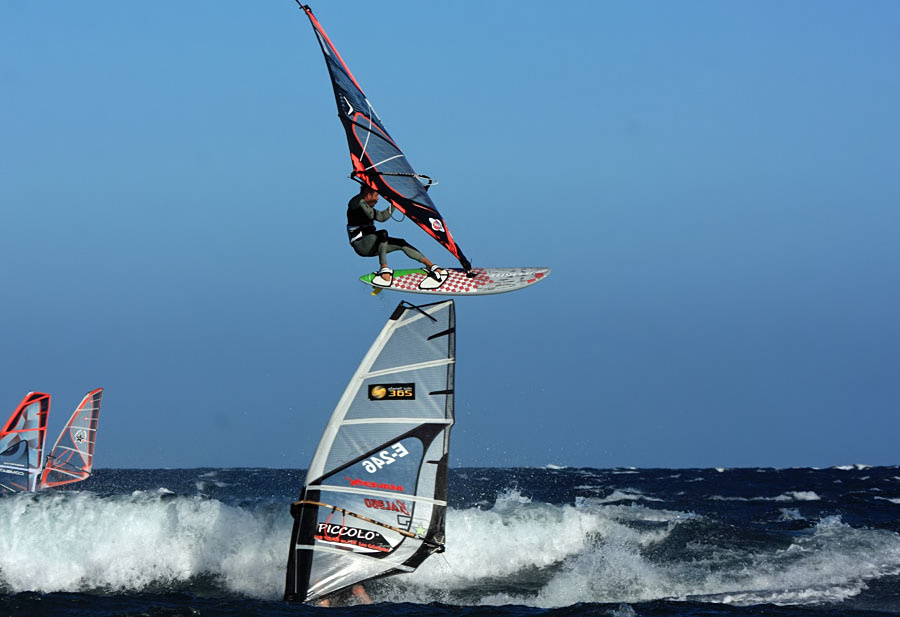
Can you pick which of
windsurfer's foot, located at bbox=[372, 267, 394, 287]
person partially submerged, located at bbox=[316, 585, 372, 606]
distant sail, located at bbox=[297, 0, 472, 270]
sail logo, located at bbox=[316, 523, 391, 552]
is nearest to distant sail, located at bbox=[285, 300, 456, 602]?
sail logo, located at bbox=[316, 523, 391, 552]

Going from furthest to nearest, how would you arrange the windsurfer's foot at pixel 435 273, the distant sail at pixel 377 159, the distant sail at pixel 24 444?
1. the distant sail at pixel 24 444
2. the windsurfer's foot at pixel 435 273
3. the distant sail at pixel 377 159

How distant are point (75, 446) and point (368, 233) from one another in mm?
17573

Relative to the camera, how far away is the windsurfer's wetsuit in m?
9.25

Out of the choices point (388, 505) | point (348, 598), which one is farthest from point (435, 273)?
point (348, 598)

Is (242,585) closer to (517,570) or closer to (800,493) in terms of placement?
(517,570)

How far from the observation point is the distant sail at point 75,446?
2350cm

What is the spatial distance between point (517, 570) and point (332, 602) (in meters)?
3.31

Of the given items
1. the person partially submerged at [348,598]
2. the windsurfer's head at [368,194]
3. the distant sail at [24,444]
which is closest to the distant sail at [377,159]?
the windsurfer's head at [368,194]

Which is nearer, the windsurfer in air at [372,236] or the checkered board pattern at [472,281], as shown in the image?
the windsurfer in air at [372,236]

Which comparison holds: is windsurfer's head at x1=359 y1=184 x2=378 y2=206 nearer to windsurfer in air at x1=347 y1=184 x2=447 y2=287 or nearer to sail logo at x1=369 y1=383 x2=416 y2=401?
windsurfer in air at x1=347 y1=184 x2=447 y2=287

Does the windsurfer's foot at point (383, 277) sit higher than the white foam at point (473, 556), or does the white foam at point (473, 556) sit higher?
the windsurfer's foot at point (383, 277)

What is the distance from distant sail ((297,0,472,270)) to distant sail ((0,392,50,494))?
14011 mm

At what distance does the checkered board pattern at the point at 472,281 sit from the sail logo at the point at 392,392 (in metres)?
0.98

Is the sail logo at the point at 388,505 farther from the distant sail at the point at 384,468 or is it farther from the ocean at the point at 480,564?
the ocean at the point at 480,564
